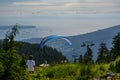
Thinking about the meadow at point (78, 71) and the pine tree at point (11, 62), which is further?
the meadow at point (78, 71)

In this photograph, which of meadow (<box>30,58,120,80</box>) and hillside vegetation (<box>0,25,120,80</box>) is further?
meadow (<box>30,58,120,80</box>)

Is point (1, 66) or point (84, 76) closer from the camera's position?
point (1, 66)

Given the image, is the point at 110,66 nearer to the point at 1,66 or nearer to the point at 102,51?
the point at 1,66

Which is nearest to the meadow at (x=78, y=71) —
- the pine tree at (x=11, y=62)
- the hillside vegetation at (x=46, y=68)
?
the hillside vegetation at (x=46, y=68)

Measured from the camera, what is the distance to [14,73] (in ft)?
38.2

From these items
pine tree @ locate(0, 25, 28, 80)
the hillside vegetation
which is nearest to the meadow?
the hillside vegetation

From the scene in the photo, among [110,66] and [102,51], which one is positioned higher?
[102,51]

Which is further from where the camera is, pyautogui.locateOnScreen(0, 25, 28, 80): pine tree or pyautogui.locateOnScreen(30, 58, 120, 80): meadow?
pyautogui.locateOnScreen(30, 58, 120, 80): meadow

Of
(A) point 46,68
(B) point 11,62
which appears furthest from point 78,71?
(B) point 11,62

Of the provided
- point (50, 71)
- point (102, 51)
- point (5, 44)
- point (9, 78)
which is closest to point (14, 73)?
point (9, 78)

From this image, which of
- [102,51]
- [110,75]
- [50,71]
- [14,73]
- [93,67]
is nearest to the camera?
[14,73]

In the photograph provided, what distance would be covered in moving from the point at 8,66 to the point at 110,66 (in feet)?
28.6

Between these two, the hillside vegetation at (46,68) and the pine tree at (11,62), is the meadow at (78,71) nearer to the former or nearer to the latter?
the hillside vegetation at (46,68)

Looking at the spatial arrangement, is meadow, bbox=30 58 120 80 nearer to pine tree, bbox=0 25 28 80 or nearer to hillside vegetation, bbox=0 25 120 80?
hillside vegetation, bbox=0 25 120 80
